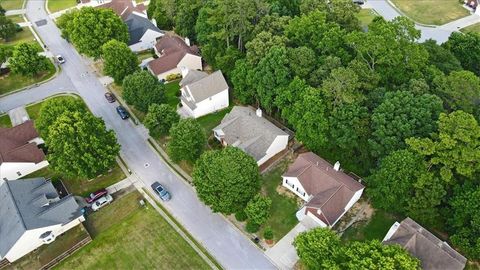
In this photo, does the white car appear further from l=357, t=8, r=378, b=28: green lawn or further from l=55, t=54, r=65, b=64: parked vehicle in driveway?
l=357, t=8, r=378, b=28: green lawn

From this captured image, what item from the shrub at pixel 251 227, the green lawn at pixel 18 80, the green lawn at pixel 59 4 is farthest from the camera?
the green lawn at pixel 59 4

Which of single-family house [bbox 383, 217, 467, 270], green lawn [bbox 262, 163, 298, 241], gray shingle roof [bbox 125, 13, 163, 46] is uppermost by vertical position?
gray shingle roof [bbox 125, 13, 163, 46]

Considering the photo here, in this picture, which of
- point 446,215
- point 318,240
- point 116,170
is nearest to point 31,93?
point 116,170

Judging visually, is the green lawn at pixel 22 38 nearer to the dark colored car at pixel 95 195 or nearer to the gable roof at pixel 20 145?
the gable roof at pixel 20 145

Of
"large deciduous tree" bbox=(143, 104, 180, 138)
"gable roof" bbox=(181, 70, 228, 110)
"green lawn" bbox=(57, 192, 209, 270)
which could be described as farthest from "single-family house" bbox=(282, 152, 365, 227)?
"gable roof" bbox=(181, 70, 228, 110)

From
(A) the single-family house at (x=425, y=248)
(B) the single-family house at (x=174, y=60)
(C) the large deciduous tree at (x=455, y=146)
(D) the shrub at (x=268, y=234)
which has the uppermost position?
(C) the large deciduous tree at (x=455, y=146)

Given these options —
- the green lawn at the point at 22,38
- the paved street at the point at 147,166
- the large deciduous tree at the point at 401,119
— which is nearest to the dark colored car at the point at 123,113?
the paved street at the point at 147,166
